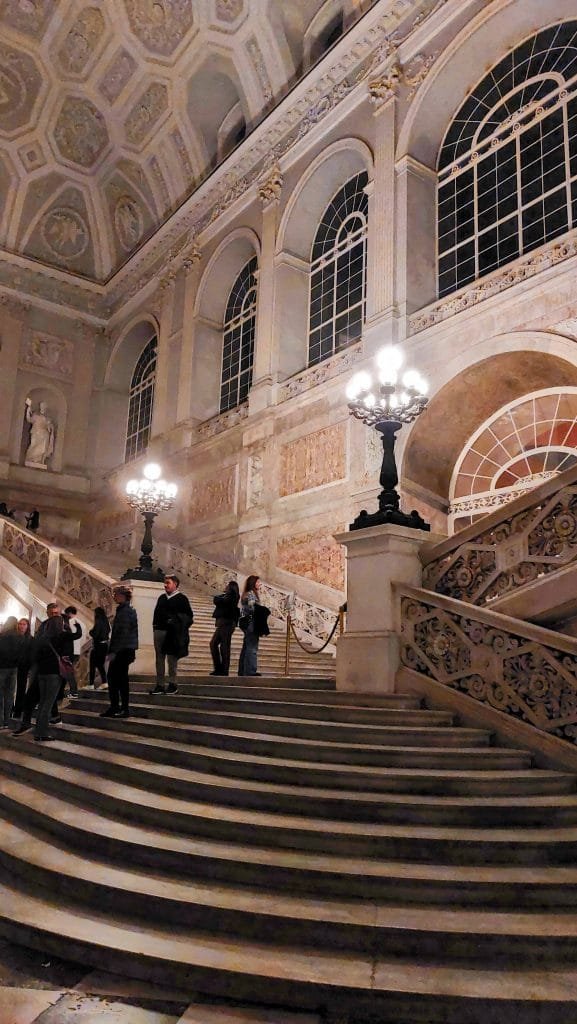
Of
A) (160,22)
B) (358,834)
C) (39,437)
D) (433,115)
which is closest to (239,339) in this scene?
(433,115)

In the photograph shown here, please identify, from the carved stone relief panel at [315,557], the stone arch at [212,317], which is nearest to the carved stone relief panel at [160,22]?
the stone arch at [212,317]

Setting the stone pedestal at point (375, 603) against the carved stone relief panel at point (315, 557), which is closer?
the stone pedestal at point (375, 603)

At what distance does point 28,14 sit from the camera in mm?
20938

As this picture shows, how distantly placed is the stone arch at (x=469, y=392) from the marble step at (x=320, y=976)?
31.1 ft

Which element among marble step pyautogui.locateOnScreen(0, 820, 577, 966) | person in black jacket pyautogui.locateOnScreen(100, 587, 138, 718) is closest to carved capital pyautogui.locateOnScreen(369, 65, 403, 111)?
person in black jacket pyautogui.locateOnScreen(100, 587, 138, 718)

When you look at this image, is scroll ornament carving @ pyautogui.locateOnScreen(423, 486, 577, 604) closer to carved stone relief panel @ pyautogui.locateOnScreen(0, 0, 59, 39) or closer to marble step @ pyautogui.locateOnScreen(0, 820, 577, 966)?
marble step @ pyautogui.locateOnScreen(0, 820, 577, 966)

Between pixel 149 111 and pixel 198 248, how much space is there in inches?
201

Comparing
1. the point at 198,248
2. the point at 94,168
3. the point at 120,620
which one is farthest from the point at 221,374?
the point at 120,620

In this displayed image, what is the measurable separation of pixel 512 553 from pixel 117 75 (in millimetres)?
22684

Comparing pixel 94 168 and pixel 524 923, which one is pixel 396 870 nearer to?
pixel 524 923

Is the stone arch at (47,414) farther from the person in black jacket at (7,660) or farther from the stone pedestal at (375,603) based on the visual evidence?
the stone pedestal at (375,603)

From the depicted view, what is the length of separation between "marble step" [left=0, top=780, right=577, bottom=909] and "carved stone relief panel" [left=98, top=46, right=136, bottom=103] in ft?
77.4

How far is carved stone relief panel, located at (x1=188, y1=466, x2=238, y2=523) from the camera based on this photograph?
18.1m

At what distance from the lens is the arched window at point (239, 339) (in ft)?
66.3
